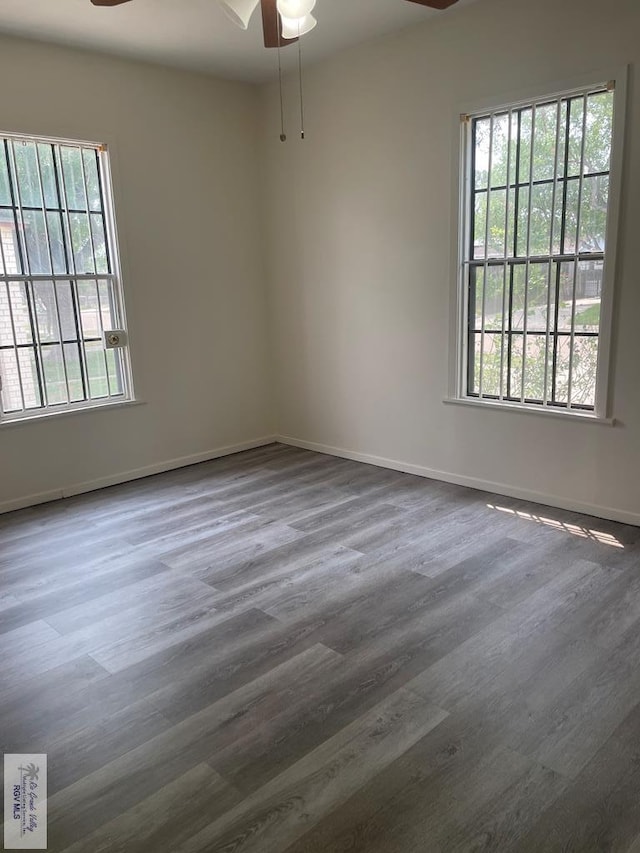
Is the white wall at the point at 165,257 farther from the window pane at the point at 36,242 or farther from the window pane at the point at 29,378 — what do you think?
the window pane at the point at 36,242

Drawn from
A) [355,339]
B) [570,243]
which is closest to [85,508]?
[355,339]

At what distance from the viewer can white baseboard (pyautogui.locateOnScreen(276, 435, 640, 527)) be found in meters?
3.60

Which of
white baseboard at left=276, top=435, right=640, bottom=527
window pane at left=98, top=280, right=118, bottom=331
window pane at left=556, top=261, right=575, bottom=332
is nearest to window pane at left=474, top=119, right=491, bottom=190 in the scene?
window pane at left=556, top=261, right=575, bottom=332

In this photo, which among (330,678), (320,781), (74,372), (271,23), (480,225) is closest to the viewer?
(320,781)

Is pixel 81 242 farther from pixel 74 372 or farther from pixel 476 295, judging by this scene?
pixel 476 295

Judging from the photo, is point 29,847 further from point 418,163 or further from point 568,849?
point 418,163

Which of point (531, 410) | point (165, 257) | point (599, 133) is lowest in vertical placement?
point (531, 410)

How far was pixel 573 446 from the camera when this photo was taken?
12.1ft

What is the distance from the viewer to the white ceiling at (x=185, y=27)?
347 centimetres

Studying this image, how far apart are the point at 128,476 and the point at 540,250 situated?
3.17 meters

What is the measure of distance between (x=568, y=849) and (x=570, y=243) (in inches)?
116

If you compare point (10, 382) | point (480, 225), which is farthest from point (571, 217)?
point (10, 382)

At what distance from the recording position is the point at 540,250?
365cm

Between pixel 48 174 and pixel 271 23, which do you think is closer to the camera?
pixel 271 23
